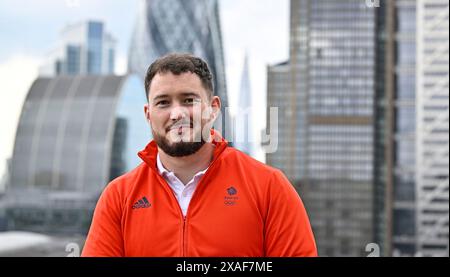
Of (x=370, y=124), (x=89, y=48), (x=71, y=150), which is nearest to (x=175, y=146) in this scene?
(x=71, y=150)

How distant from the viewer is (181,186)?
1149 mm

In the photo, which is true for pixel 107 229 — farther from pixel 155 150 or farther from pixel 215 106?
pixel 215 106

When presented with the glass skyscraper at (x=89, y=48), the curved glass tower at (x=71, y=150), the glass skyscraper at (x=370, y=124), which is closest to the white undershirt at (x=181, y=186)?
the curved glass tower at (x=71, y=150)

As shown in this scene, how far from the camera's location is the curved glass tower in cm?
4416

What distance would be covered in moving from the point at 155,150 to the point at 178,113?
0.12m

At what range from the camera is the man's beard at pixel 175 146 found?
1104 mm

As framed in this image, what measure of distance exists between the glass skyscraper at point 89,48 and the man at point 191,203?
186ft

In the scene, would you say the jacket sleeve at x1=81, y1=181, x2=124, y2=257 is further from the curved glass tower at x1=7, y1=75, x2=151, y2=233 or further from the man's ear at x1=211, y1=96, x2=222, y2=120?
the curved glass tower at x1=7, y1=75, x2=151, y2=233

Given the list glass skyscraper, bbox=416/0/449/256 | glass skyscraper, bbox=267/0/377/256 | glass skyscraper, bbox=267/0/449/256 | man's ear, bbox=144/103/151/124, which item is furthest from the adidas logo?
glass skyscraper, bbox=416/0/449/256

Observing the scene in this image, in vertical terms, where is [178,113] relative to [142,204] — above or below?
above

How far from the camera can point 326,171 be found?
159ft

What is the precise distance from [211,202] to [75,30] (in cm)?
6061

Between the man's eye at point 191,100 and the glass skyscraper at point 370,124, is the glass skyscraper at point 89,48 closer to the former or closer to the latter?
the glass skyscraper at point 370,124
